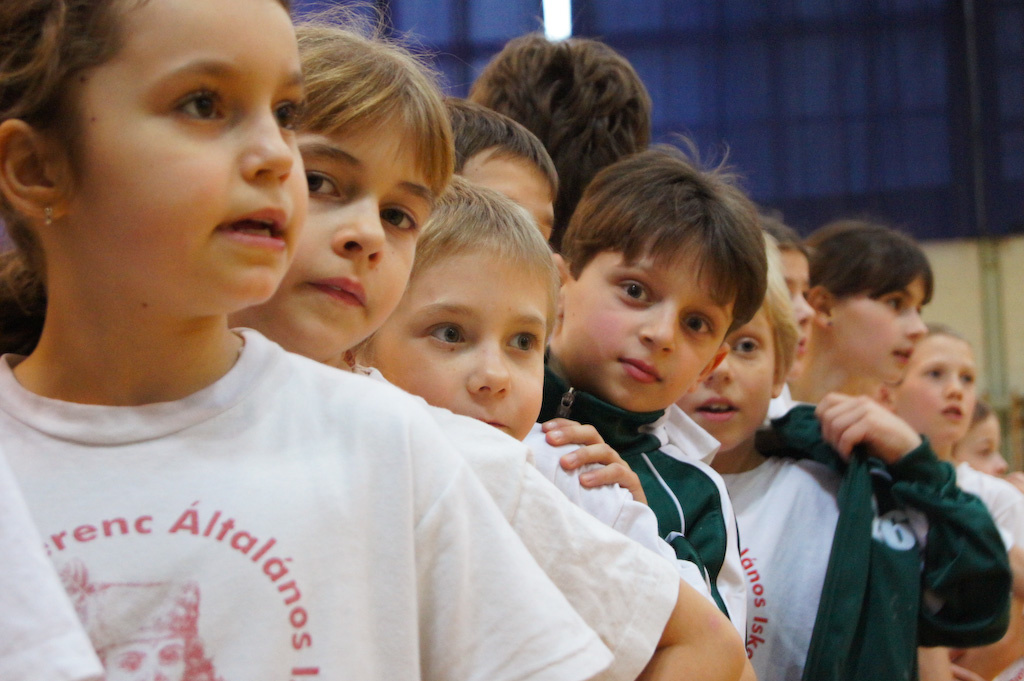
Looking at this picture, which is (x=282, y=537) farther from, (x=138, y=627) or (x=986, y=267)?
(x=986, y=267)

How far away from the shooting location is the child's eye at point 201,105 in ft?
2.86

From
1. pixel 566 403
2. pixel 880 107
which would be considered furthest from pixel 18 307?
pixel 880 107

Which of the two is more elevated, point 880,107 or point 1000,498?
point 880,107

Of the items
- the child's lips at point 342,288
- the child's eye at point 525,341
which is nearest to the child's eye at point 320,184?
the child's lips at point 342,288

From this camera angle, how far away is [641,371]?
1772 millimetres

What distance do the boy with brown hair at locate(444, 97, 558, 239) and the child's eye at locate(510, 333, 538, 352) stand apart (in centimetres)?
55

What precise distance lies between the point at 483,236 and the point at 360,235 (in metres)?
0.36

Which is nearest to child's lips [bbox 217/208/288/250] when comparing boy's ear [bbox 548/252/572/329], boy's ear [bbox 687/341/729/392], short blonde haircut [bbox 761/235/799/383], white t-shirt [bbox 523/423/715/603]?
white t-shirt [bbox 523/423/715/603]

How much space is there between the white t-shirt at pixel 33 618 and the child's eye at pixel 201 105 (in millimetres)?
350

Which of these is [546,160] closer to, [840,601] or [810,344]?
[840,601]

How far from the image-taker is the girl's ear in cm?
338

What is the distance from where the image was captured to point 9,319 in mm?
1112

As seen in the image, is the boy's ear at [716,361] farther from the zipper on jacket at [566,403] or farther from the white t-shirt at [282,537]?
the white t-shirt at [282,537]

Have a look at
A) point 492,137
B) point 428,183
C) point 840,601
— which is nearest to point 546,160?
point 492,137
